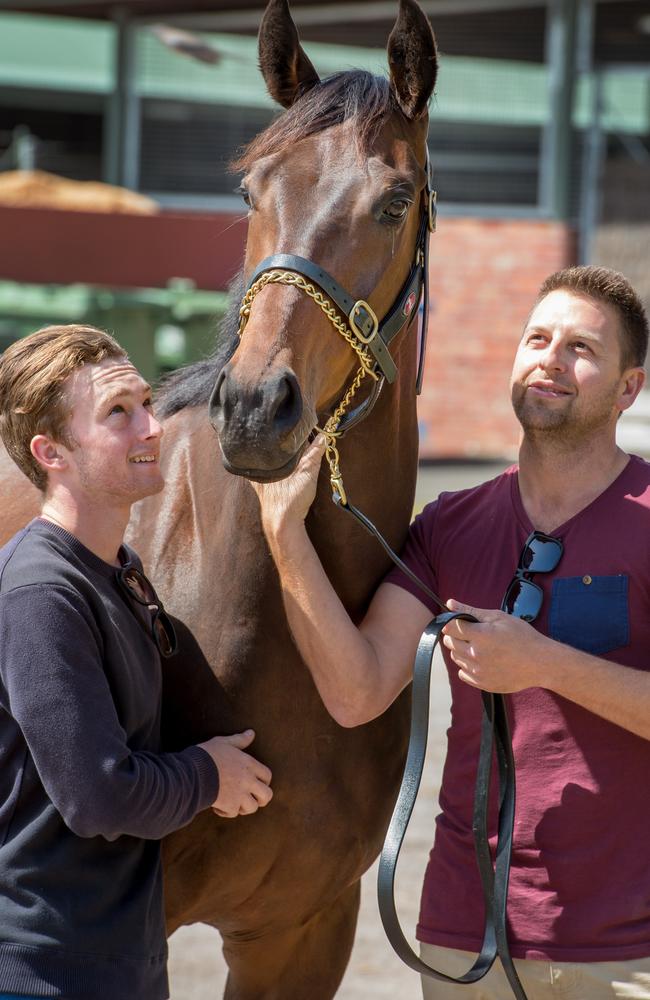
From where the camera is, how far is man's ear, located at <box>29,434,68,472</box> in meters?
2.08

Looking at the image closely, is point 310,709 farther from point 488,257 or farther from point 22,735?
point 488,257

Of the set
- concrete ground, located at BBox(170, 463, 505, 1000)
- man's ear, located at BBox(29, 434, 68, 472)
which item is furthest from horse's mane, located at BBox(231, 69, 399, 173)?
concrete ground, located at BBox(170, 463, 505, 1000)

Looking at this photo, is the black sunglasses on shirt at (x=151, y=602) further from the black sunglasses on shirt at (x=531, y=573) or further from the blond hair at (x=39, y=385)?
the black sunglasses on shirt at (x=531, y=573)

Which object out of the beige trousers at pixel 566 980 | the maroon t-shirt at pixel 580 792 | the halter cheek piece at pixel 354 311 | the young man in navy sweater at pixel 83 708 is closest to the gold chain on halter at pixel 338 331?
the halter cheek piece at pixel 354 311

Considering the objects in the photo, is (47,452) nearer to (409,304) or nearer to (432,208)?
(409,304)

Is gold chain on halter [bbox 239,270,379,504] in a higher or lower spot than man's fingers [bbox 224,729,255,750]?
higher

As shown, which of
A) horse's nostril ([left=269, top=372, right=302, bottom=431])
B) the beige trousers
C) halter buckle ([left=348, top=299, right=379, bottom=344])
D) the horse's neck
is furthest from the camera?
the horse's neck

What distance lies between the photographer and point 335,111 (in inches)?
91.5

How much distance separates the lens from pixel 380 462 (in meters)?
2.48

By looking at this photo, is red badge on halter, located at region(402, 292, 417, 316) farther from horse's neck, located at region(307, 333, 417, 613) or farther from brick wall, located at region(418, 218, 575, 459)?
brick wall, located at region(418, 218, 575, 459)

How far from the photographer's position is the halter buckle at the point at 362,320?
2205mm

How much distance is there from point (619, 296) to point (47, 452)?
108 cm

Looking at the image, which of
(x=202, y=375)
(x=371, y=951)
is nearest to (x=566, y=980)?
(x=202, y=375)

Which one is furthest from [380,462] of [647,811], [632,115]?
[632,115]
